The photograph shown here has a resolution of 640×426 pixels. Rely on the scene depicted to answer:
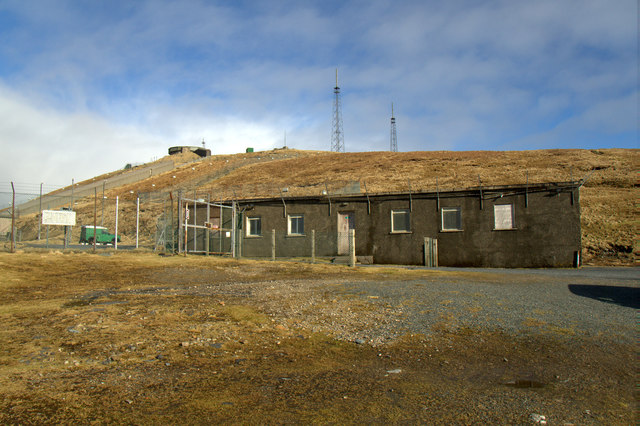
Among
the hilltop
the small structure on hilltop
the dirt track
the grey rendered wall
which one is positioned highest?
the small structure on hilltop

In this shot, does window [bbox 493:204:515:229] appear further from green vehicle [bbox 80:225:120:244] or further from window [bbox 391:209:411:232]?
green vehicle [bbox 80:225:120:244]

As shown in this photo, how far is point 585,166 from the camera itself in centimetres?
3578

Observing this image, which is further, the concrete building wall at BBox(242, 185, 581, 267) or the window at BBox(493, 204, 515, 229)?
the window at BBox(493, 204, 515, 229)

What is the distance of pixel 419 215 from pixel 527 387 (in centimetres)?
1725

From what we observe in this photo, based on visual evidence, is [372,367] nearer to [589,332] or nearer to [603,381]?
[603,381]

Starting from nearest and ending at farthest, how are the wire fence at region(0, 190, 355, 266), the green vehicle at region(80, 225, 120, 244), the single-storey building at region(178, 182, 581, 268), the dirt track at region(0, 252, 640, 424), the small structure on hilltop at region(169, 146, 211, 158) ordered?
the dirt track at region(0, 252, 640, 424)
the single-storey building at region(178, 182, 581, 268)
the wire fence at region(0, 190, 355, 266)
the green vehicle at region(80, 225, 120, 244)
the small structure on hilltop at region(169, 146, 211, 158)

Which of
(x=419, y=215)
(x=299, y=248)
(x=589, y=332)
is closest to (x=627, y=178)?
(x=419, y=215)

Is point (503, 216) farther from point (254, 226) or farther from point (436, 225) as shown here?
point (254, 226)

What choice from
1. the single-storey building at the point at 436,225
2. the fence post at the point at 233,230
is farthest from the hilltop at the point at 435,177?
the single-storey building at the point at 436,225

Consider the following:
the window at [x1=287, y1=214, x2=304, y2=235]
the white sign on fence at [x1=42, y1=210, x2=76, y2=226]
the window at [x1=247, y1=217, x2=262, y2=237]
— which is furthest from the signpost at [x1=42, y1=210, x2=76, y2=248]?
the window at [x1=287, y1=214, x2=304, y2=235]

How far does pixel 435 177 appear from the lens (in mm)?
35812

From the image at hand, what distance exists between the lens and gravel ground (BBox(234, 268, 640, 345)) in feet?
20.2

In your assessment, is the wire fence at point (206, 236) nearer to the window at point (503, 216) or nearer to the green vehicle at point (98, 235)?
the green vehicle at point (98, 235)

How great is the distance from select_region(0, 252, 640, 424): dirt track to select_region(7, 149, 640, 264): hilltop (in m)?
11.8
